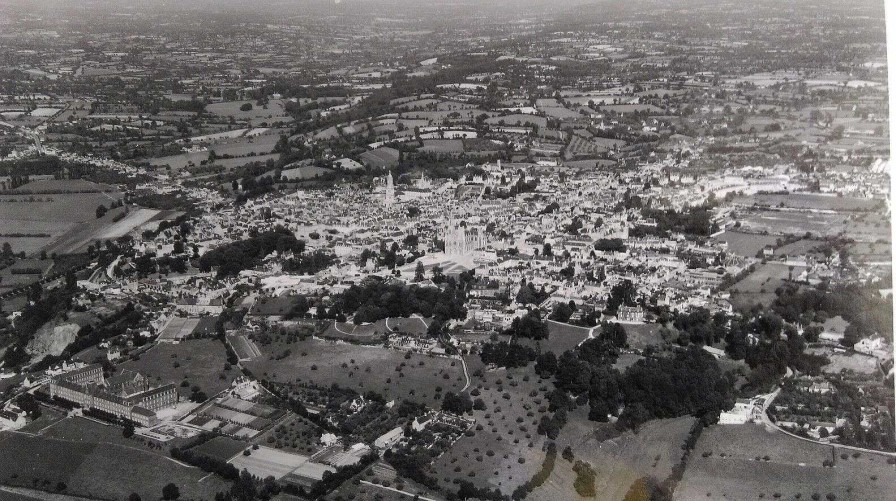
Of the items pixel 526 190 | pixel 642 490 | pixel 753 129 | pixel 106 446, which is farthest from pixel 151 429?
pixel 753 129

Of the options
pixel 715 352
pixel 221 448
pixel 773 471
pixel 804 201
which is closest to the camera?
pixel 773 471

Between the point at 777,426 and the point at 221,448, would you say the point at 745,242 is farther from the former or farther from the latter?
the point at 221,448

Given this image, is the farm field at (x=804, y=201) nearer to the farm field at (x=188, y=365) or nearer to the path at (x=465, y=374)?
the path at (x=465, y=374)

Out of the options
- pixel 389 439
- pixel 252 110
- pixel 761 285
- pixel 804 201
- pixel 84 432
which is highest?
pixel 804 201

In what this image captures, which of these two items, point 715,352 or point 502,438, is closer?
point 502,438

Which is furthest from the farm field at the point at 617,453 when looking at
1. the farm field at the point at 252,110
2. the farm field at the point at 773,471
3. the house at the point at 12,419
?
the farm field at the point at 252,110

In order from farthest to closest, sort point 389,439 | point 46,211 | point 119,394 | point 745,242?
1. point 46,211
2. point 745,242
3. point 119,394
4. point 389,439

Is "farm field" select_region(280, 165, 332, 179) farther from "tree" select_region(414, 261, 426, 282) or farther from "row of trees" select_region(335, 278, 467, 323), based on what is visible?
"row of trees" select_region(335, 278, 467, 323)

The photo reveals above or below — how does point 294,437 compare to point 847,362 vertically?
below

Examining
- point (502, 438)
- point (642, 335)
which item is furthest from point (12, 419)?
point (642, 335)
